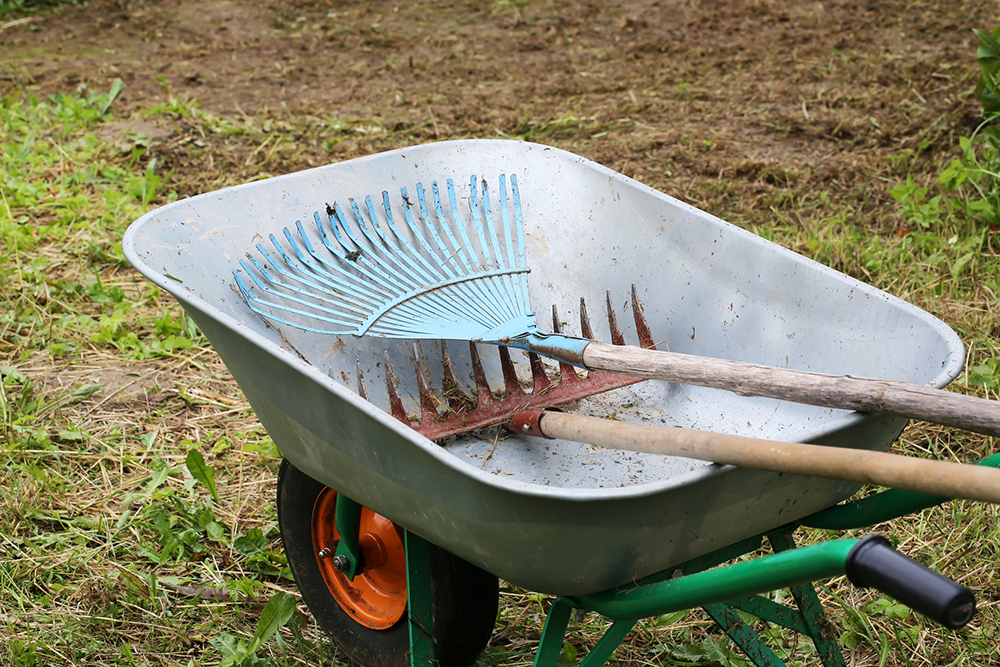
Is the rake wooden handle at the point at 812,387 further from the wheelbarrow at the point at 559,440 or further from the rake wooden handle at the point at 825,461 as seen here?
the rake wooden handle at the point at 825,461

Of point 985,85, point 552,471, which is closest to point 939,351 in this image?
point 552,471

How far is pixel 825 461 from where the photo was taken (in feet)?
3.25

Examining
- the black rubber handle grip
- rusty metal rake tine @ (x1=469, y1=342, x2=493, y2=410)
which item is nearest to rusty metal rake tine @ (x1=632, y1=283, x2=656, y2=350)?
rusty metal rake tine @ (x1=469, y1=342, x2=493, y2=410)

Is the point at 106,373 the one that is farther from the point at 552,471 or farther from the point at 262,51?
the point at 262,51

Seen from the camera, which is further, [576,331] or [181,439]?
[181,439]

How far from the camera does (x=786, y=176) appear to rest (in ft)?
11.5

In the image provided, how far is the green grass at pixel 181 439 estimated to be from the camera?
185 cm

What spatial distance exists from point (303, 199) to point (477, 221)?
400 mm

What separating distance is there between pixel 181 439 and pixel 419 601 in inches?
47.2

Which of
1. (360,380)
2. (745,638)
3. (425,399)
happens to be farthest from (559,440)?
(745,638)

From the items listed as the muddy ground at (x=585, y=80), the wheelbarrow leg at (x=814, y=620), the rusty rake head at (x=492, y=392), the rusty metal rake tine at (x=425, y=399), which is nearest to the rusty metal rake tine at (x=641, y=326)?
the rusty rake head at (x=492, y=392)

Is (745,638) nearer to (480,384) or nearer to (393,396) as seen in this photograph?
(480,384)

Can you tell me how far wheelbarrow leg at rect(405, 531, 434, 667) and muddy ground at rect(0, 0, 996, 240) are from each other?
216 centimetres

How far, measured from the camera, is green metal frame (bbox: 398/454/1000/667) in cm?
100
